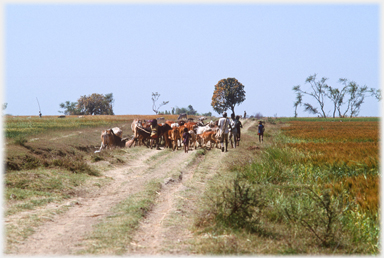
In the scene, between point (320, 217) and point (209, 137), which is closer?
point (320, 217)

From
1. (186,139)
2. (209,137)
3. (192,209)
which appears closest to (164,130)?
(186,139)

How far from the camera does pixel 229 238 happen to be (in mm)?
6371

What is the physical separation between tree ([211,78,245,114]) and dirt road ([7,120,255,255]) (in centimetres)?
6834

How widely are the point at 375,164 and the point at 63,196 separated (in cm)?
843

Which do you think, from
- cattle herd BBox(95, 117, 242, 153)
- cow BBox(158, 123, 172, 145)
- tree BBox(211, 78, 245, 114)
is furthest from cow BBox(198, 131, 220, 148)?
tree BBox(211, 78, 245, 114)

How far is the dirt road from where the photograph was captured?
5977mm

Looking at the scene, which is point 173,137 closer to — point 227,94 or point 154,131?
point 154,131

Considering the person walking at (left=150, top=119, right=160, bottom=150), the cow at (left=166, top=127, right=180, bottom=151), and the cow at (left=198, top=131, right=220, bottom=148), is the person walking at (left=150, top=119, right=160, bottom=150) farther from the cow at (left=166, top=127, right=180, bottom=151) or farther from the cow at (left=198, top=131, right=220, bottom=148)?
the cow at (left=198, top=131, right=220, bottom=148)

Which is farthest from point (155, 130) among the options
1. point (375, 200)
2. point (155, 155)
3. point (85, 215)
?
point (375, 200)

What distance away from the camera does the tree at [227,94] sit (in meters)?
82.1

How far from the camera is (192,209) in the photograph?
27.7 ft

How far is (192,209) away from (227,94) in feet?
244

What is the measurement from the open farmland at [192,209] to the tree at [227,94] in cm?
6885

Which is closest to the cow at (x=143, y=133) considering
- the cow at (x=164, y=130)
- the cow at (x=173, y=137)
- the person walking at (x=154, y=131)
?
the person walking at (x=154, y=131)
